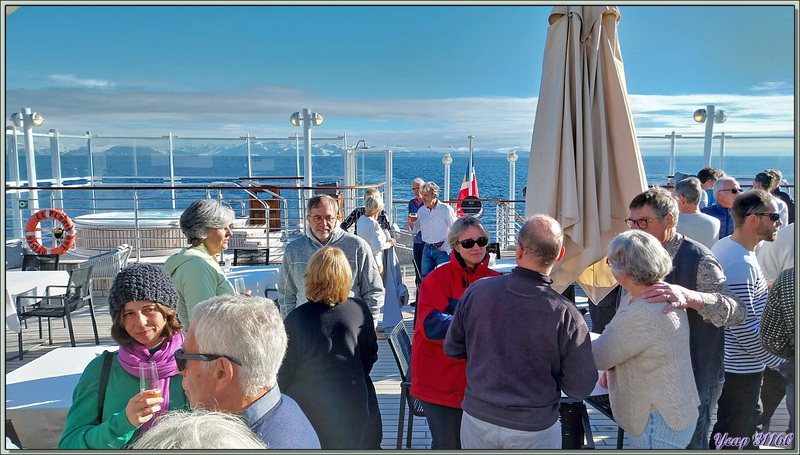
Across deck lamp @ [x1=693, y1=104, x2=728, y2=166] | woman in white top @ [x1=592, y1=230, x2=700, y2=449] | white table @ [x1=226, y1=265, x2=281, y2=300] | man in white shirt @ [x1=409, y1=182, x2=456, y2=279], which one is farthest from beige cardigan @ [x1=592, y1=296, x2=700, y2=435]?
deck lamp @ [x1=693, y1=104, x2=728, y2=166]

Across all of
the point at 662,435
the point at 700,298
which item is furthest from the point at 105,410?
the point at 700,298

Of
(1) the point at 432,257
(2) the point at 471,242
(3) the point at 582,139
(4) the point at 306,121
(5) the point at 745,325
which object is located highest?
(4) the point at 306,121

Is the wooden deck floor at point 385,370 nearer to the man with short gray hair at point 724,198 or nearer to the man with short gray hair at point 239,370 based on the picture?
the man with short gray hair at point 724,198

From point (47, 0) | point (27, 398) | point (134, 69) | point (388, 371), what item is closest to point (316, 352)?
point (27, 398)

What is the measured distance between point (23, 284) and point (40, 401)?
3.18 m

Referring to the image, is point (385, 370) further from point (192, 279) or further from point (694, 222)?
point (694, 222)

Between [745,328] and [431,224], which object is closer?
[745,328]

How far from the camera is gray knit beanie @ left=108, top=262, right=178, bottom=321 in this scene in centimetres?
181

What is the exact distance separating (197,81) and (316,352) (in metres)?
137

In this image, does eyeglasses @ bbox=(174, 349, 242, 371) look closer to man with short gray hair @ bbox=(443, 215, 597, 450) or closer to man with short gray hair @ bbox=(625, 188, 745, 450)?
man with short gray hair @ bbox=(443, 215, 597, 450)

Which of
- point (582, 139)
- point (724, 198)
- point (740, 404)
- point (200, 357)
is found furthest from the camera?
point (724, 198)

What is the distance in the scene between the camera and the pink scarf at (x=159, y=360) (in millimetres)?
1654

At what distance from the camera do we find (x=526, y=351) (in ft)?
5.85

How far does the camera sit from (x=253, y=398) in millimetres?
1317
